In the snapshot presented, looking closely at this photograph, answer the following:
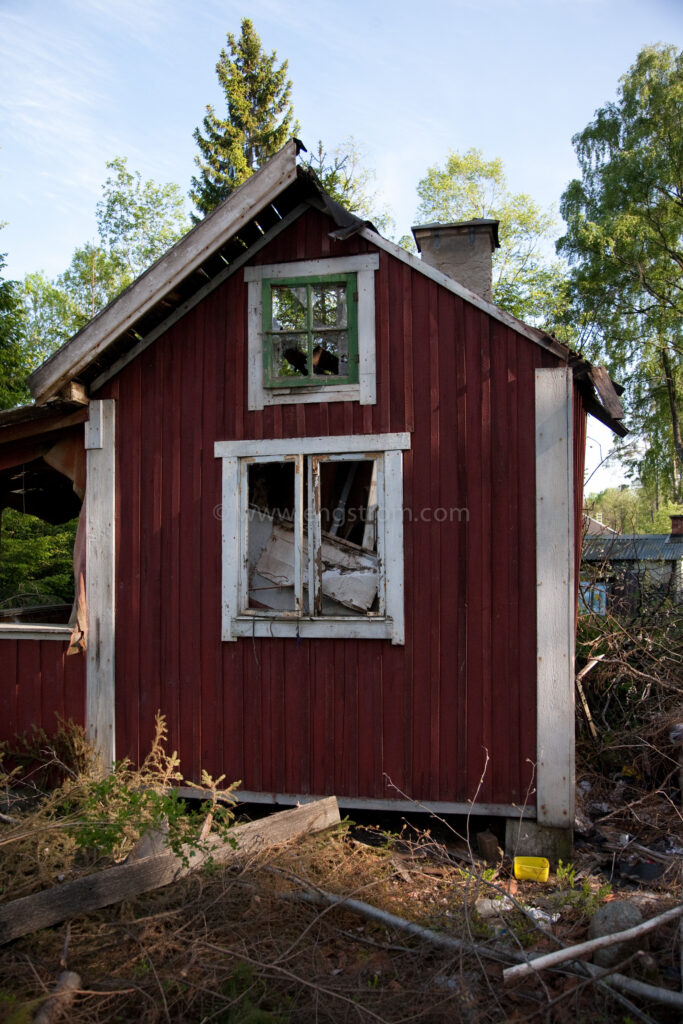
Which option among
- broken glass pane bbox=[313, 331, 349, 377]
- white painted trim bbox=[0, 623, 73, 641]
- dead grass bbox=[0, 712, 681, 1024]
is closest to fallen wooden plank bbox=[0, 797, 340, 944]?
dead grass bbox=[0, 712, 681, 1024]

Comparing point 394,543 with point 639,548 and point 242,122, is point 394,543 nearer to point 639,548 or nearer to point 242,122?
point 639,548

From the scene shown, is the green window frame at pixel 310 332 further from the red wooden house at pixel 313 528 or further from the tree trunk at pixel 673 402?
the tree trunk at pixel 673 402

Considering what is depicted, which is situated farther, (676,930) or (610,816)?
(610,816)

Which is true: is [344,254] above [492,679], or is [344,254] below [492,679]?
above

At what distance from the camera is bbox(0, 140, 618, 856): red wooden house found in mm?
6047

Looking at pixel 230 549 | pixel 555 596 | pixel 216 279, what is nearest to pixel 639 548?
pixel 555 596

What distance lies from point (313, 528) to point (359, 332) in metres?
1.66

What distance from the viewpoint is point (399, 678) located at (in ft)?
20.4

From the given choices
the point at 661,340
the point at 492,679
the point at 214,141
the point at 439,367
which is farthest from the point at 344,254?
the point at 661,340

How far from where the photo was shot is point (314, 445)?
6430 millimetres

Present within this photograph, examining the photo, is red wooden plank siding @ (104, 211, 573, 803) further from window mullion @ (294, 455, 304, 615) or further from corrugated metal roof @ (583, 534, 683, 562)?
corrugated metal roof @ (583, 534, 683, 562)

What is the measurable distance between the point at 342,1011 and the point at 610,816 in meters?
3.65

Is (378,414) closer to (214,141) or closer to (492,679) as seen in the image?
(492,679)

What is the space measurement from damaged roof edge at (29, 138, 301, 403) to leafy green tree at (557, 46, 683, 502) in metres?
25.6
